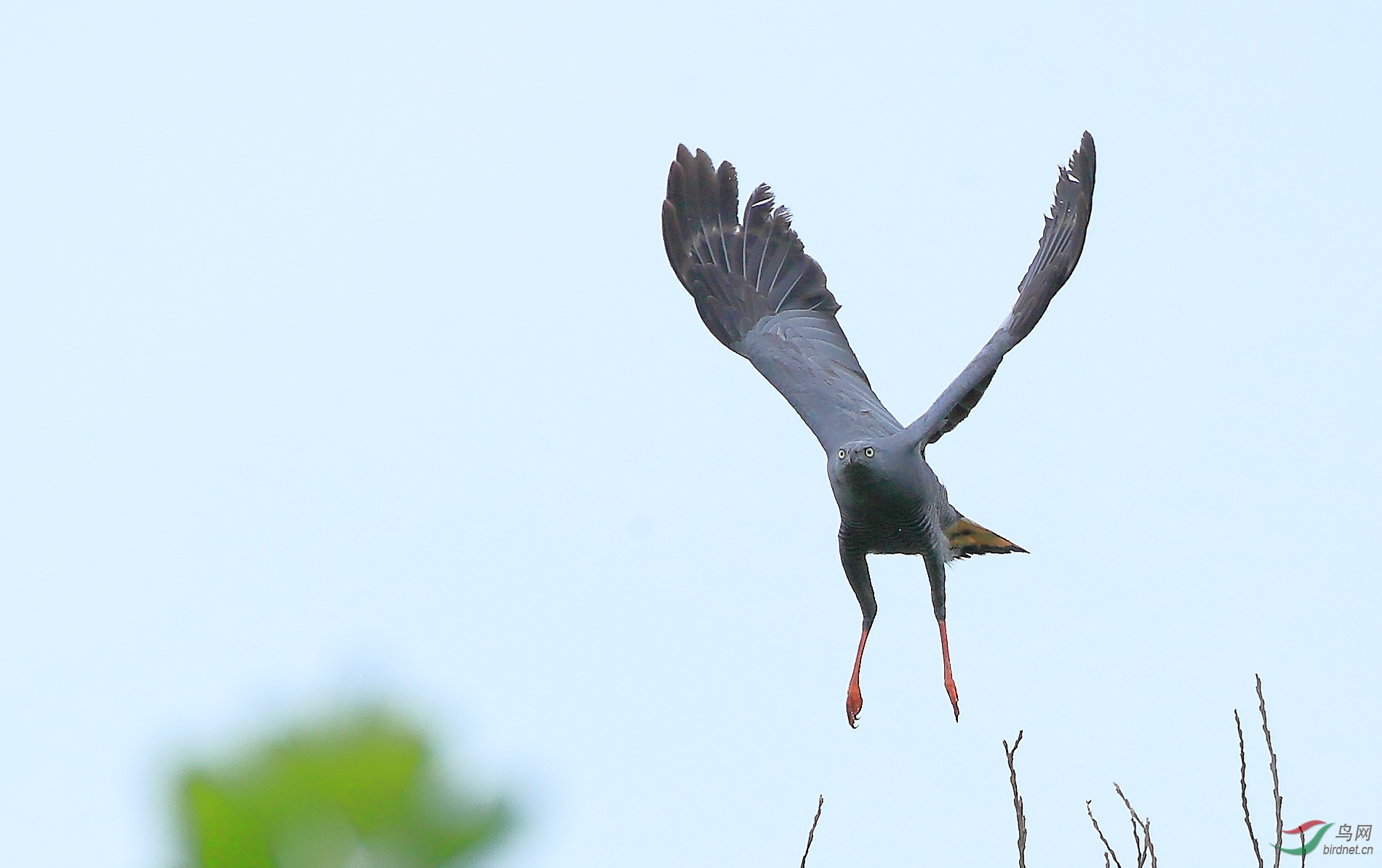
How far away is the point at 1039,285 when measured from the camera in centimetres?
A: 810

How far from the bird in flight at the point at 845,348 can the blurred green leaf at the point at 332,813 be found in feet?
11.9

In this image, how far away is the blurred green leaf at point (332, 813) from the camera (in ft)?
11.4

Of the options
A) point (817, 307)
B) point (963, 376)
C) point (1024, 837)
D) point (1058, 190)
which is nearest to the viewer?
point (1024, 837)

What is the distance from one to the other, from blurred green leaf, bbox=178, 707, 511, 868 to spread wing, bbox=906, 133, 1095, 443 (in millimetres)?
4061

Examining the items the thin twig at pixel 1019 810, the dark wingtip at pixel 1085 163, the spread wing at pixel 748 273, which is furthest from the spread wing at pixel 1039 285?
the thin twig at pixel 1019 810

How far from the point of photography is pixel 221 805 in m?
3.59

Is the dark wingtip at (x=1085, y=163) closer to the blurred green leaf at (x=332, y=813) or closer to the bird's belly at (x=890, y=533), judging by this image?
the bird's belly at (x=890, y=533)

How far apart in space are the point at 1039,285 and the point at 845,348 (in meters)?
1.06

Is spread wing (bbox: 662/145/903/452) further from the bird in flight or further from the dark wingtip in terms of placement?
the dark wingtip

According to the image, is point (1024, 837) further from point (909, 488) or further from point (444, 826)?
point (909, 488)

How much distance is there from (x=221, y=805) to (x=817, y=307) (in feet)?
18.9

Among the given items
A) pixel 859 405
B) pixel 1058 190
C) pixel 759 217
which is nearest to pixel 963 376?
pixel 859 405

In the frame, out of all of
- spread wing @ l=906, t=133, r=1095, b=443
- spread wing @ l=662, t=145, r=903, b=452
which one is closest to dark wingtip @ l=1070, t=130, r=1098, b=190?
spread wing @ l=906, t=133, r=1095, b=443

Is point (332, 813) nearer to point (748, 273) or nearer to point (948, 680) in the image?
point (948, 680)
